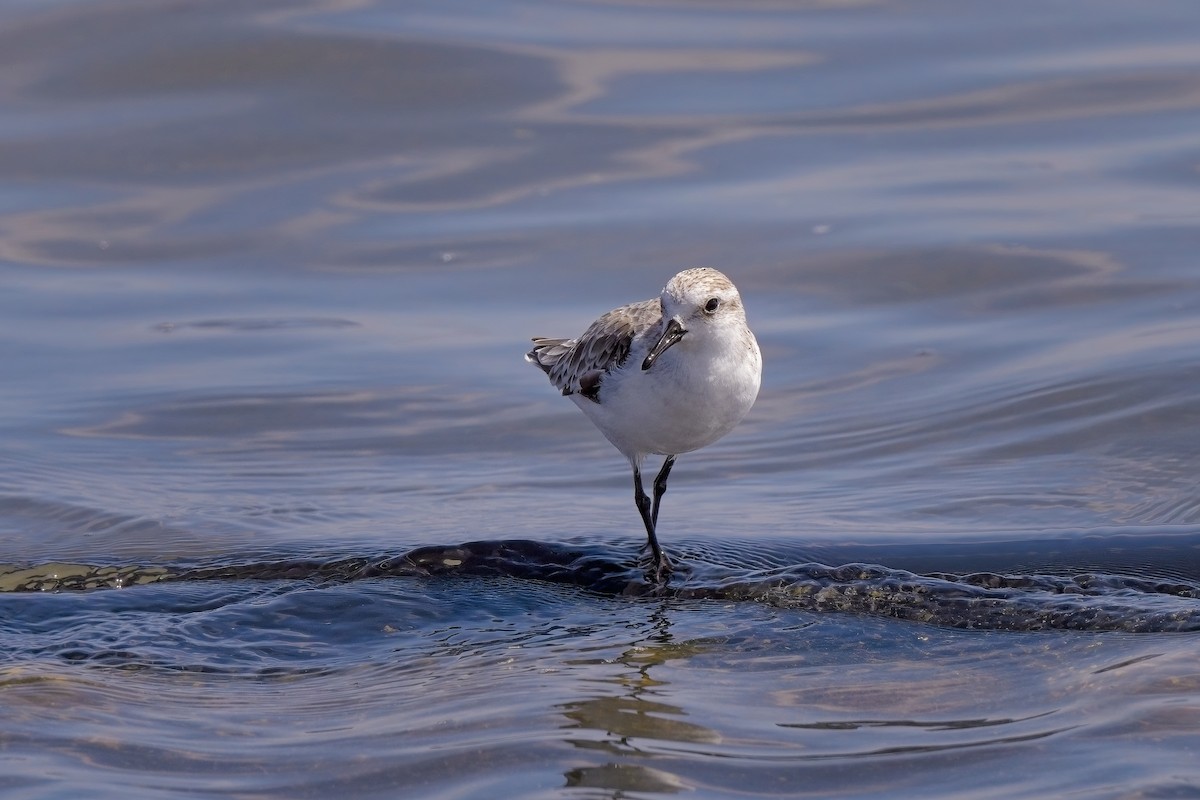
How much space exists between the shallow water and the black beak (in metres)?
0.98

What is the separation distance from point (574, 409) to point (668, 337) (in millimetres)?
3490

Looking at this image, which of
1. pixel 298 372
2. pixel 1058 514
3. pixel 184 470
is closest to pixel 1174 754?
pixel 1058 514

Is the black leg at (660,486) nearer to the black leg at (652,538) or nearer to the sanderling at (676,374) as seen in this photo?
the black leg at (652,538)

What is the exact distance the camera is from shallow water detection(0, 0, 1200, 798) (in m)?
4.56

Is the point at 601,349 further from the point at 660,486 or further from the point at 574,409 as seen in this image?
the point at 574,409

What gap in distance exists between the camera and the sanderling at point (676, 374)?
604 centimetres

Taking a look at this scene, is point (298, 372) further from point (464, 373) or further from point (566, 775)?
point (566, 775)

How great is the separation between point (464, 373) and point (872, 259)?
3333 mm

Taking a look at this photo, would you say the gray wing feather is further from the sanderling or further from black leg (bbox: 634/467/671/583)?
black leg (bbox: 634/467/671/583)

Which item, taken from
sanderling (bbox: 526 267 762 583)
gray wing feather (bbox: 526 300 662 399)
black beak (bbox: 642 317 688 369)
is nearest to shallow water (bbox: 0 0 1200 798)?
sanderling (bbox: 526 267 762 583)

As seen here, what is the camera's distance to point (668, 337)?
5988mm

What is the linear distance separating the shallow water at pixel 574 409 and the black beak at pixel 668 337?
984 mm

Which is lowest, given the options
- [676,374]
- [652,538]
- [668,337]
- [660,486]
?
[652,538]

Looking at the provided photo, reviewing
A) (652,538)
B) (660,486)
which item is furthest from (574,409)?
(652,538)
